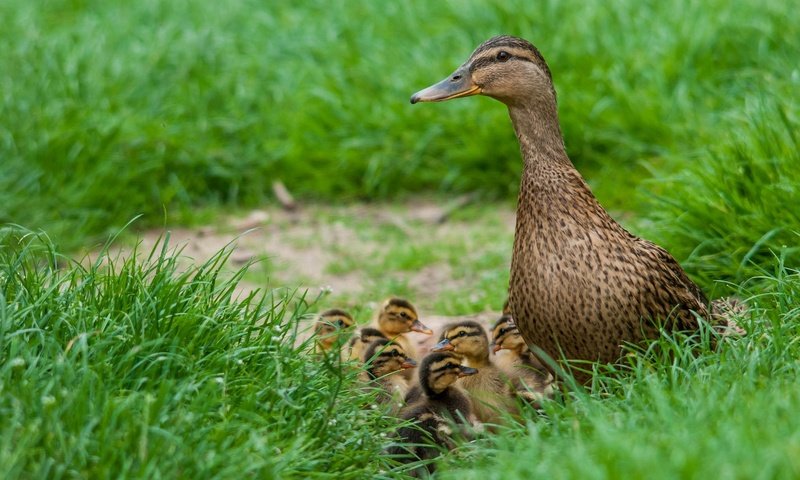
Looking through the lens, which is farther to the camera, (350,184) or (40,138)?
(350,184)

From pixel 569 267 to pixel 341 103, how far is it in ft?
12.1

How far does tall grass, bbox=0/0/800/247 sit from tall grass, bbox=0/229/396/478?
2705 mm

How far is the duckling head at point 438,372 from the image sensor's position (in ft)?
15.3

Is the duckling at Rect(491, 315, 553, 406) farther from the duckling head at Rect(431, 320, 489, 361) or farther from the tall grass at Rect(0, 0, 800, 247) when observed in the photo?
the tall grass at Rect(0, 0, 800, 247)

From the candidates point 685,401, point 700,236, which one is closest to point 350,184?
point 700,236

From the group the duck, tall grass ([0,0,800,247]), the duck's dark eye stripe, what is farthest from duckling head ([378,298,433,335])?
tall grass ([0,0,800,247])

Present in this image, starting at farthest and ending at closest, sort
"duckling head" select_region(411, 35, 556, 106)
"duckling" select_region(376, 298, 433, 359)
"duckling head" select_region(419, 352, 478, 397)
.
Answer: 1. "duckling" select_region(376, 298, 433, 359)
2. "duckling head" select_region(411, 35, 556, 106)
3. "duckling head" select_region(419, 352, 478, 397)

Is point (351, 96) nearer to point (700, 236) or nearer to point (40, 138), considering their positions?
point (40, 138)

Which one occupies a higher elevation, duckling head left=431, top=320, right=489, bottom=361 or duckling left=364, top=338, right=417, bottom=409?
duckling head left=431, top=320, right=489, bottom=361

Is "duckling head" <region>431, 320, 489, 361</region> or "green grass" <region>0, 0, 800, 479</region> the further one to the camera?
"duckling head" <region>431, 320, 489, 361</region>

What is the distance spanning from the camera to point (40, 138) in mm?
7145

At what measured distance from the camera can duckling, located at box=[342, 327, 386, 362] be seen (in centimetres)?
510

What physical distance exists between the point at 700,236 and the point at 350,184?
9.44 ft

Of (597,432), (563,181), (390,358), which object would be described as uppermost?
(563,181)
